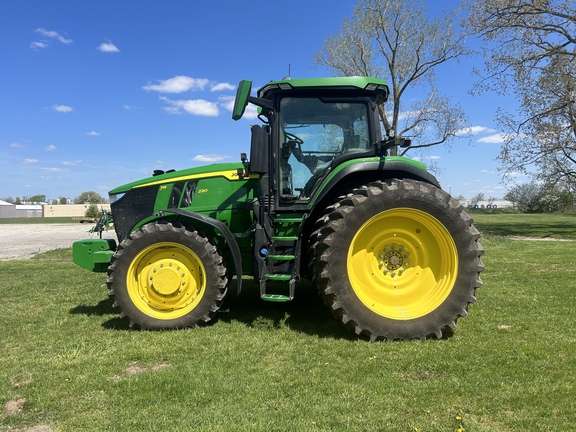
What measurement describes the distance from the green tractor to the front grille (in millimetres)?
492

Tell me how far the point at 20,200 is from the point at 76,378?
129 metres

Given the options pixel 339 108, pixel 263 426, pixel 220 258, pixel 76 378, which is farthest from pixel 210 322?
pixel 339 108

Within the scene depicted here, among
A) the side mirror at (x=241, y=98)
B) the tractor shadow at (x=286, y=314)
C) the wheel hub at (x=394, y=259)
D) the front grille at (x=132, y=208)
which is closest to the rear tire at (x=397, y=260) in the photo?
the wheel hub at (x=394, y=259)

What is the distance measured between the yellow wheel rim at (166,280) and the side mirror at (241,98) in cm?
161

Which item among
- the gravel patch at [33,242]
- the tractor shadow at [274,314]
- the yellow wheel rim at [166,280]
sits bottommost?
the gravel patch at [33,242]

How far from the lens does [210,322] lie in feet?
16.6

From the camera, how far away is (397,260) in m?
4.70

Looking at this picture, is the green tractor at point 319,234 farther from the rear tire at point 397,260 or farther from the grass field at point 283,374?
the grass field at point 283,374

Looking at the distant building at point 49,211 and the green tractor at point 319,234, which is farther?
the distant building at point 49,211

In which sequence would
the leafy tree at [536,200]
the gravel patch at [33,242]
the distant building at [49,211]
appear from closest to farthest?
the gravel patch at [33,242], the leafy tree at [536,200], the distant building at [49,211]

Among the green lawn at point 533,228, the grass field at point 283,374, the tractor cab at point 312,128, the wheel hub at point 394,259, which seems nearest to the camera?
the grass field at point 283,374

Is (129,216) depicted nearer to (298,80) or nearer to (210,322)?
(210,322)

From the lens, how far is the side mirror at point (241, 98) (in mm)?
4434

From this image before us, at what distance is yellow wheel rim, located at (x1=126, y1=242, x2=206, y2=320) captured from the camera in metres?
4.79
